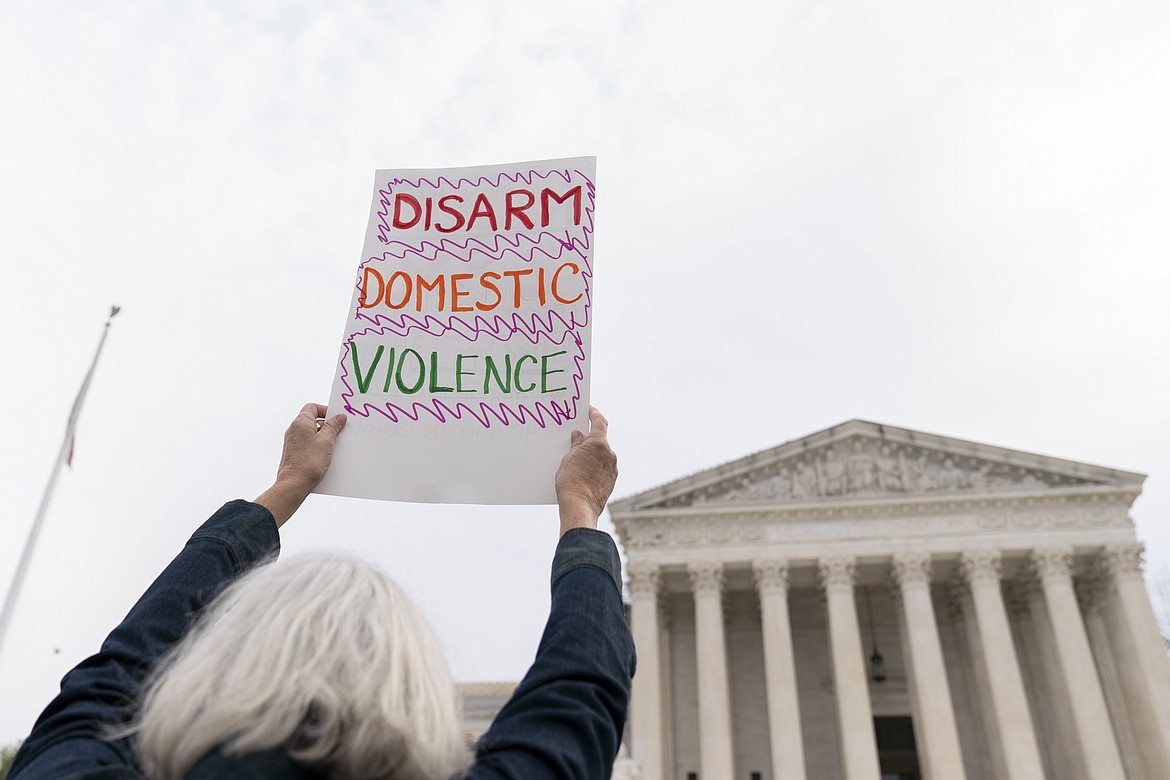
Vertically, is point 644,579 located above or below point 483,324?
above

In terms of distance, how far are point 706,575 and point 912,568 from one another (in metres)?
6.77

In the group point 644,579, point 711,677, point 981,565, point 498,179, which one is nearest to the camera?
point 498,179

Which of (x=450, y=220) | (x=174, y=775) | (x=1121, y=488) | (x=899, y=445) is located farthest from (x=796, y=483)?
(x=174, y=775)

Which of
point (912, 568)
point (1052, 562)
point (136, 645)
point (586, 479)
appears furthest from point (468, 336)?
point (1052, 562)

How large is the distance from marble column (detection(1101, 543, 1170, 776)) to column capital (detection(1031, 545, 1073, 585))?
1.30 m

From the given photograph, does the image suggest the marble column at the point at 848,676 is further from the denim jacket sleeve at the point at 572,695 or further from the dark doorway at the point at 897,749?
the denim jacket sleeve at the point at 572,695

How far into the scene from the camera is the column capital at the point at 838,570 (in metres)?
29.0

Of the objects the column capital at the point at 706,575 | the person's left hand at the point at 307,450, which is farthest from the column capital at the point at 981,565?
the person's left hand at the point at 307,450

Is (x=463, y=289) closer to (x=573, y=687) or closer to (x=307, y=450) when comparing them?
(x=307, y=450)

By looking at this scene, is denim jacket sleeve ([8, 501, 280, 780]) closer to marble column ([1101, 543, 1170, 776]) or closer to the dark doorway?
marble column ([1101, 543, 1170, 776])

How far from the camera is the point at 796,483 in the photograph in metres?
31.0

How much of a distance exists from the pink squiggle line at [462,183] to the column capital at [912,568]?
28.4 metres

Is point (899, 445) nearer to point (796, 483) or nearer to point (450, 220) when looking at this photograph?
point (796, 483)

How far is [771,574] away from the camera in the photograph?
96.8ft
